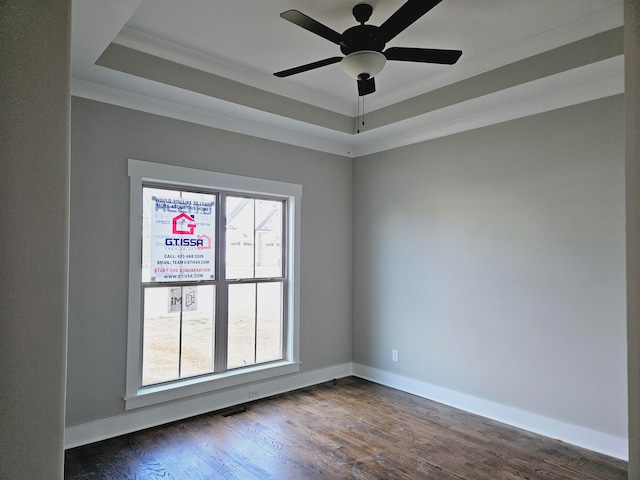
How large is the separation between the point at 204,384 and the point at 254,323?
2.56 feet

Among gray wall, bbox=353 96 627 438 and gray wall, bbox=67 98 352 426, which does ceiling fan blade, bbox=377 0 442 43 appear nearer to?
gray wall, bbox=353 96 627 438

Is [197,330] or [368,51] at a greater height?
[368,51]

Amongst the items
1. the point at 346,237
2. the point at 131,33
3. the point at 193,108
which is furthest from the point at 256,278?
the point at 131,33

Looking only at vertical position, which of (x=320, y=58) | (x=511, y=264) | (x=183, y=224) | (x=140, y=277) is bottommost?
(x=140, y=277)

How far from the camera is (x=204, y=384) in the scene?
3.65m

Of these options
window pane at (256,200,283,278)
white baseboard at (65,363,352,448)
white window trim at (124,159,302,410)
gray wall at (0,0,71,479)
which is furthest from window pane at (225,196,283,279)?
gray wall at (0,0,71,479)

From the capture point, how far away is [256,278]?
4184 mm

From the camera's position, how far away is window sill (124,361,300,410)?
331cm

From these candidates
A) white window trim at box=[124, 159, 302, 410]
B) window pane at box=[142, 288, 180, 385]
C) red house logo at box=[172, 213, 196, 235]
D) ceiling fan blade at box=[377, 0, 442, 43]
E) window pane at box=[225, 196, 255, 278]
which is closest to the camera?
Result: ceiling fan blade at box=[377, 0, 442, 43]

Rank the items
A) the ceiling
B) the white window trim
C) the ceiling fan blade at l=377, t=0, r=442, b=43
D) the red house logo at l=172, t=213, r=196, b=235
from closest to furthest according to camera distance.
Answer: the ceiling fan blade at l=377, t=0, r=442, b=43 → the ceiling → the white window trim → the red house logo at l=172, t=213, r=196, b=235

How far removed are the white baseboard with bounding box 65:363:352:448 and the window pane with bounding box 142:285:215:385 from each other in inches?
9.9

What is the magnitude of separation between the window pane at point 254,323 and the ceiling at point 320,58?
1628 millimetres

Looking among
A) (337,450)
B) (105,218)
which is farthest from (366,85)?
(337,450)

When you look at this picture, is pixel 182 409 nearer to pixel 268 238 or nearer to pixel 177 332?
pixel 177 332
